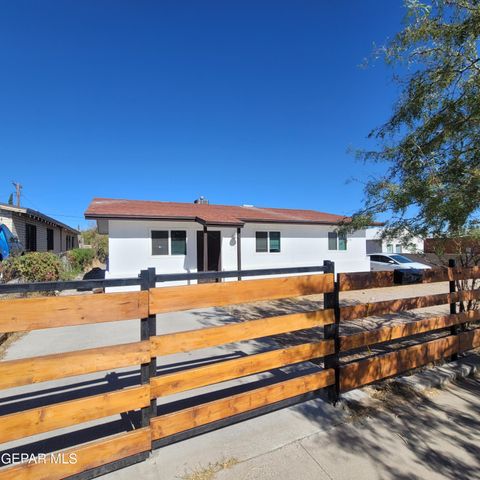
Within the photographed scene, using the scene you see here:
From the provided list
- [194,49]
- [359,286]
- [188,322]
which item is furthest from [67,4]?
[359,286]

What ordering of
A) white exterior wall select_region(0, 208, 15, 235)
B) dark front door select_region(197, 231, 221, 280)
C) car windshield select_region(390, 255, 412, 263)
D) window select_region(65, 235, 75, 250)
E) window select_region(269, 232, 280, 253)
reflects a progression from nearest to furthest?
white exterior wall select_region(0, 208, 15, 235)
dark front door select_region(197, 231, 221, 280)
window select_region(269, 232, 280, 253)
car windshield select_region(390, 255, 412, 263)
window select_region(65, 235, 75, 250)

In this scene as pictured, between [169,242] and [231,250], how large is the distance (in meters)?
2.84

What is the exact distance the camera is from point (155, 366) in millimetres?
2219

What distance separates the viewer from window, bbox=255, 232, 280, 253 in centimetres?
1448

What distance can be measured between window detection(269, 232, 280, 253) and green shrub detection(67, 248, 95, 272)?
1351cm

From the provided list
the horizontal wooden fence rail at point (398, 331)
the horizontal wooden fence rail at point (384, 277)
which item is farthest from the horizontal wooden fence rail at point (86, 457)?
the horizontal wooden fence rail at point (384, 277)

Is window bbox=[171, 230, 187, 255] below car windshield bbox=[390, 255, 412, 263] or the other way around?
the other way around

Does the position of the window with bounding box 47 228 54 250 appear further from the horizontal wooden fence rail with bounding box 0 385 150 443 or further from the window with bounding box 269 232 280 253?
the horizontal wooden fence rail with bounding box 0 385 150 443

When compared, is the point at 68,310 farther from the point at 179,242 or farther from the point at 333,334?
the point at 179,242

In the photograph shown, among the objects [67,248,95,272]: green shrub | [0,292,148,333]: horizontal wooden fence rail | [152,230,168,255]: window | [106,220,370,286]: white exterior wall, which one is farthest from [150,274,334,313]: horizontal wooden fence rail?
[67,248,95,272]: green shrub

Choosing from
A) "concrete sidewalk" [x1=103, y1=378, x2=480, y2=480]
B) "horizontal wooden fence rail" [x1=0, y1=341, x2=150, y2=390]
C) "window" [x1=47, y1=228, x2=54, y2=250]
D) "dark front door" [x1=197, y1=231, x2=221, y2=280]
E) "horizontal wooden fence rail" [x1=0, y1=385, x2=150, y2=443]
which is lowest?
"concrete sidewalk" [x1=103, y1=378, x2=480, y2=480]

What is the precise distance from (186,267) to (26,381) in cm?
1111

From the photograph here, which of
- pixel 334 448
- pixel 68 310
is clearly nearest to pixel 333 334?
pixel 334 448

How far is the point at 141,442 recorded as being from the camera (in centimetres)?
216
